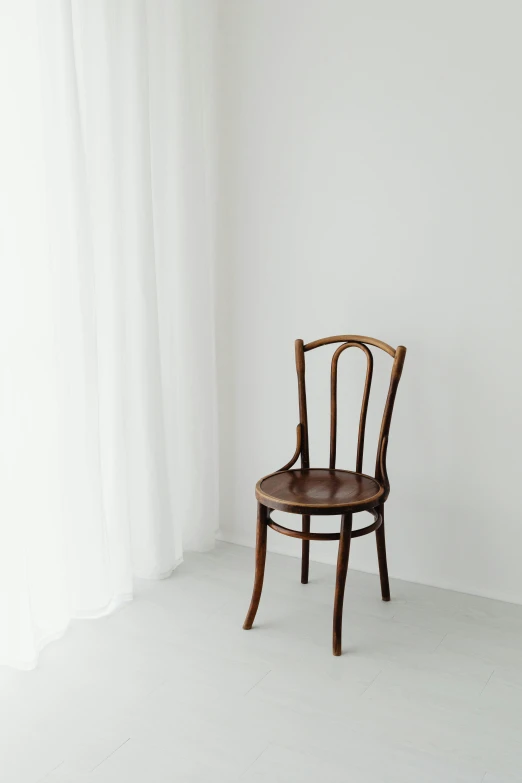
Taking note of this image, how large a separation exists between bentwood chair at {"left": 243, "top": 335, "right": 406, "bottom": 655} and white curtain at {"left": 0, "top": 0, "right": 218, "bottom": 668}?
1.70 feet

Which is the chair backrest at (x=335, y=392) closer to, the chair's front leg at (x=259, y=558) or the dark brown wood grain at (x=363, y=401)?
the dark brown wood grain at (x=363, y=401)

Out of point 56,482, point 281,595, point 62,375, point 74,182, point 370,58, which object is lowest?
point 281,595

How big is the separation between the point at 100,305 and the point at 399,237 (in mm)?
1068

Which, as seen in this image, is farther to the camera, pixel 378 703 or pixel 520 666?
pixel 520 666

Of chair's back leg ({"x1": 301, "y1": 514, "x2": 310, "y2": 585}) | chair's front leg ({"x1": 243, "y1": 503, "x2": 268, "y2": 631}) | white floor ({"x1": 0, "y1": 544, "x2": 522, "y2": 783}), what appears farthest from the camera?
chair's back leg ({"x1": 301, "y1": 514, "x2": 310, "y2": 585})

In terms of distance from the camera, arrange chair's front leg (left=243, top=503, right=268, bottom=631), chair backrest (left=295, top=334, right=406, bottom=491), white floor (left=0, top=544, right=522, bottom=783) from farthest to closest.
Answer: chair backrest (left=295, top=334, right=406, bottom=491), chair's front leg (left=243, top=503, right=268, bottom=631), white floor (left=0, top=544, right=522, bottom=783)

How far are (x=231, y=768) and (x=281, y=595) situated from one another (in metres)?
0.94

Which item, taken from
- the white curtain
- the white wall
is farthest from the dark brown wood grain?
the white curtain

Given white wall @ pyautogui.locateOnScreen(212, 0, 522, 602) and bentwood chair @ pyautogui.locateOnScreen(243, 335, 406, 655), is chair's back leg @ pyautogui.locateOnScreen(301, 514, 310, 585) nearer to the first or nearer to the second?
bentwood chair @ pyautogui.locateOnScreen(243, 335, 406, 655)

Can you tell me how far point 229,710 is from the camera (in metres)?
1.93

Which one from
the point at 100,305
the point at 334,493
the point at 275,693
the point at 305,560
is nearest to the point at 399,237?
the point at 334,493

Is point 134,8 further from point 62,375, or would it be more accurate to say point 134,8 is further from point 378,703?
point 378,703

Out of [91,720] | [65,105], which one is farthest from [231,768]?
[65,105]

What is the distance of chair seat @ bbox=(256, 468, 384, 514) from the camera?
84.4 inches
